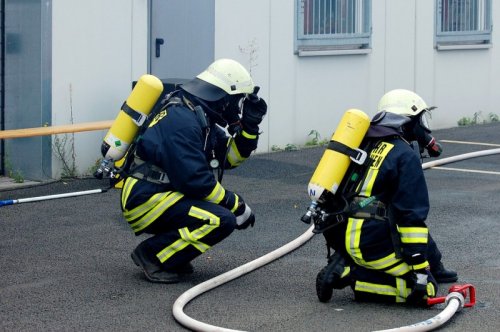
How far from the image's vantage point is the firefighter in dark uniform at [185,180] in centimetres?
743

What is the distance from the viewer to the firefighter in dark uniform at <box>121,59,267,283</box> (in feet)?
24.4

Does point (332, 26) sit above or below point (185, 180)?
above

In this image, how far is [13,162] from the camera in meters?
12.0

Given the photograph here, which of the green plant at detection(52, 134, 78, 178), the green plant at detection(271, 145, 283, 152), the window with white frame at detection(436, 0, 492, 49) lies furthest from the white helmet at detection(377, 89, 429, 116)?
the window with white frame at detection(436, 0, 492, 49)

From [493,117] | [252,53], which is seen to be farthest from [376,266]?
[493,117]

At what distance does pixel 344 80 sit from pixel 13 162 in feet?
16.5

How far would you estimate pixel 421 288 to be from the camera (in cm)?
682

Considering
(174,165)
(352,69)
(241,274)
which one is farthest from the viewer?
(352,69)

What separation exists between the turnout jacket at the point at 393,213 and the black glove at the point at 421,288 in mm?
51

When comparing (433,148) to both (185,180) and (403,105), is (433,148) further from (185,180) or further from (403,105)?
(185,180)

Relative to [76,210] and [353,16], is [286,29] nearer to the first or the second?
[353,16]

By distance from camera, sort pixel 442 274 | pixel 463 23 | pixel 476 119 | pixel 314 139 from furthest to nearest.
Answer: pixel 463 23 < pixel 476 119 < pixel 314 139 < pixel 442 274

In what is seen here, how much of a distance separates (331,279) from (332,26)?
8.76m

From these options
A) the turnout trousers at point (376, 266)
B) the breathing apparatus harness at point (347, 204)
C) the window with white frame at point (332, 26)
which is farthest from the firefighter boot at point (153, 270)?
the window with white frame at point (332, 26)
